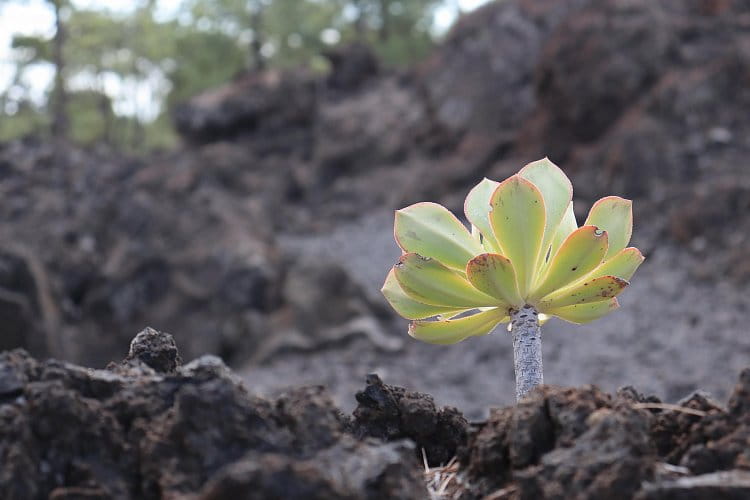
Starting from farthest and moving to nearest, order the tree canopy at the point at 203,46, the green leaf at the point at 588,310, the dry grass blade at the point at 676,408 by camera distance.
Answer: the tree canopy at the point at 203,46
the green leaf at the point at 588,310
the dry grass blade at the point at 676,408

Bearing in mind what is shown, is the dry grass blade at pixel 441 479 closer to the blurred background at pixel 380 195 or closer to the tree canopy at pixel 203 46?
the blurred background at pixel 380 195

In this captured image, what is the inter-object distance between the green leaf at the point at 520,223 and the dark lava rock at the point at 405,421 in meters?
0.30

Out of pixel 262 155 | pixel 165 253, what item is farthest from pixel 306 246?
pixel 262 155

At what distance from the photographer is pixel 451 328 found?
1.85 metres

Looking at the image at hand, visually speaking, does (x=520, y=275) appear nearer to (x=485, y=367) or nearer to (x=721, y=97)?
(x=485, y=367)

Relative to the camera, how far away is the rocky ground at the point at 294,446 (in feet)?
3.72

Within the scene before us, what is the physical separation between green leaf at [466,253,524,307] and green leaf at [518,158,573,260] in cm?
19

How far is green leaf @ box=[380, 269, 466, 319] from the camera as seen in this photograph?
1.86 meters

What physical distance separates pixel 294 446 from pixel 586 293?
2.41 ft

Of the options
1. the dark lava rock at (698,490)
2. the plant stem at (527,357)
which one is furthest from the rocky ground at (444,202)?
the dark lava rock at (698,490)

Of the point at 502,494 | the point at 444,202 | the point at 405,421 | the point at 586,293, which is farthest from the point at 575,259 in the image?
the point at 444,202

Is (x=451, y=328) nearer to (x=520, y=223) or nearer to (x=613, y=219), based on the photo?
(x=520, y=223)

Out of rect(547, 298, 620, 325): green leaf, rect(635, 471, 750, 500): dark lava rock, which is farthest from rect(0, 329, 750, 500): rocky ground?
rect(547, 298, 620, 325): green leaf

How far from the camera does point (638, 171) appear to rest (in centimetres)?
1176
